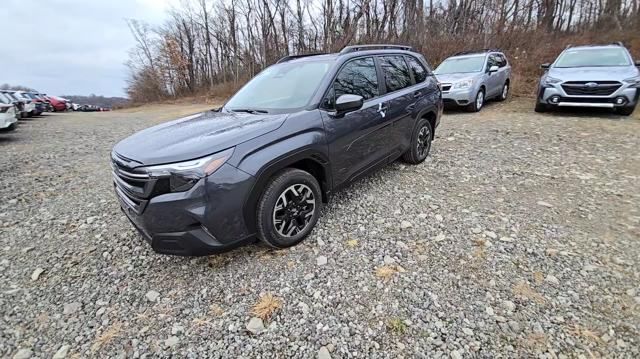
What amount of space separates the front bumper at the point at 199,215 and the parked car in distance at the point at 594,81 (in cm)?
805

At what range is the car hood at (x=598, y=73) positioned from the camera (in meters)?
6.85

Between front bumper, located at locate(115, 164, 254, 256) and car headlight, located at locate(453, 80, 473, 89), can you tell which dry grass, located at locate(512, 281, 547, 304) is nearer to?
front bumper, located at locate(115, 164, 254, 256)

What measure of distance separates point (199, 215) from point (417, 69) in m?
3.71

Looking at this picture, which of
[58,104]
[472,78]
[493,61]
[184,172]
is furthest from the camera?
[58,104]

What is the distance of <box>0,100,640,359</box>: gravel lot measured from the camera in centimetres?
200

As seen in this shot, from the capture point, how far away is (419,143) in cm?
469

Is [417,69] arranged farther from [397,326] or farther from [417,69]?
[397,326]

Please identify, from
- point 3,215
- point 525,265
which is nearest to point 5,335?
point 3,215

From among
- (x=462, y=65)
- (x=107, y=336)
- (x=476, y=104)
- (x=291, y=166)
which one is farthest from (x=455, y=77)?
(x=107, y=336)

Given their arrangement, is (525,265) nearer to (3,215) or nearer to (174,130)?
(174,130)

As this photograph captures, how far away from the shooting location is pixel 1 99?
9.38 m

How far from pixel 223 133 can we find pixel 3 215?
11.1 ft

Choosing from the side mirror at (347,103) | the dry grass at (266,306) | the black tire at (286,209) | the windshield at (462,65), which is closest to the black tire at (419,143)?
the side mirror at (347,103)

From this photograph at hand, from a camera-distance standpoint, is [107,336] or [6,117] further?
[6,117]
